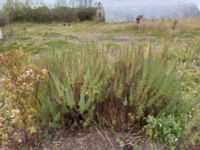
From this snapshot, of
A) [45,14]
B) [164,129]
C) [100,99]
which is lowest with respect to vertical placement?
[45,14]

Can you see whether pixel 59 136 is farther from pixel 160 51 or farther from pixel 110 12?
pixel 110 12

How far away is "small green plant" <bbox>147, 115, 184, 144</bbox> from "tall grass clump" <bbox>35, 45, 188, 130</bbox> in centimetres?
7

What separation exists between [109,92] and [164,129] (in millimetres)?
488

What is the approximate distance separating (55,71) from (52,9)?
1729 cm

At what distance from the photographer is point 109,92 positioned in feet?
7.52

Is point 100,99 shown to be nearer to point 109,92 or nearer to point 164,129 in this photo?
point 109,92

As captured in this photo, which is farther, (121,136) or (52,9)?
(52,9)

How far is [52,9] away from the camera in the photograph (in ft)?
62.3

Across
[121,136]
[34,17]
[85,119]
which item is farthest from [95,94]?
[34,17]

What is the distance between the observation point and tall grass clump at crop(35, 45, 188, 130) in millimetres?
2197

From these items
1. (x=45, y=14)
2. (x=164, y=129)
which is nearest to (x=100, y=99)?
(x=164, y=129)

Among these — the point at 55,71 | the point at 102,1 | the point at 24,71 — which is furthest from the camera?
the point at 102,1

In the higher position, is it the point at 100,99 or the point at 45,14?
the point at 100,99

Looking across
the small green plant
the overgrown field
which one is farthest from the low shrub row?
the small green plant
